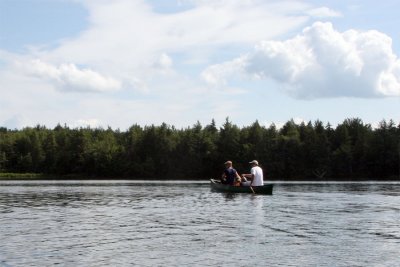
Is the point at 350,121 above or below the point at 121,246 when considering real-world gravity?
above

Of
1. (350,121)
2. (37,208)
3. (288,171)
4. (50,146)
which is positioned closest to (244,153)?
(288,171)

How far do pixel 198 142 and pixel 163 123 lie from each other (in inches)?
906

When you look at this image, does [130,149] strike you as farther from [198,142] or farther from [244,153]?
[244,153]

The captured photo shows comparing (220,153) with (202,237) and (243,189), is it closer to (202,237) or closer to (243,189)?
(243,189)

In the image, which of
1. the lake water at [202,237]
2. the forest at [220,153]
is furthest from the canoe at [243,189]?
the forest at [220,153]

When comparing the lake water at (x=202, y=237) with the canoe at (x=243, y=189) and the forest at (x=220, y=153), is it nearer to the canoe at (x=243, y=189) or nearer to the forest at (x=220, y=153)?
the canoe at (x=243, y=189)

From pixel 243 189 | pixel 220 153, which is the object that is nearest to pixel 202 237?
pixel 243 189

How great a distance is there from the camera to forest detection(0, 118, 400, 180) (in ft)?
466

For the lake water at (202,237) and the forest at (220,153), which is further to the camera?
the forest at (220,153)

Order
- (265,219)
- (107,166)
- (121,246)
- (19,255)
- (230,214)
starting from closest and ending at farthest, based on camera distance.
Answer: (19,255), (121,246), (265,219), (230,214), (107,166)

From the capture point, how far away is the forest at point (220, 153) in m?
142

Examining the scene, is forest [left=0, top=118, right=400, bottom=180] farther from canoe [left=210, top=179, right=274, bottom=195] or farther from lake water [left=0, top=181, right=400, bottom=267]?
lake water [left=0, top=181, right=400, bottom=267]

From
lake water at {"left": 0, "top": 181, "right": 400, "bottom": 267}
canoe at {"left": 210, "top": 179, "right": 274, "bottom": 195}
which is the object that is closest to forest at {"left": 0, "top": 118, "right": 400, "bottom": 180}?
canoe at {"left": 210, "top": 179, "right": 274, "bottom": 195}

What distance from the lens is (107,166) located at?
173 metres
